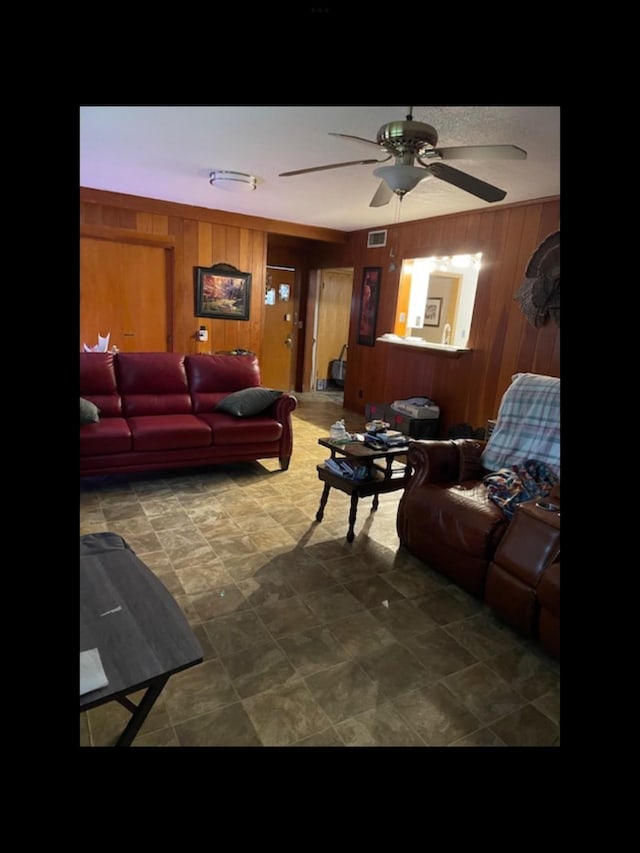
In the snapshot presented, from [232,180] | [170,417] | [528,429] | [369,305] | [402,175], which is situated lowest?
[170,417]

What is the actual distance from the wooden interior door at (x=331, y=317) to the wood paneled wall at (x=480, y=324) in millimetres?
1518

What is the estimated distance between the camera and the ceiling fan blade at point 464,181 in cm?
220

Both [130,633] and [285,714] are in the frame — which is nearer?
[130,633]

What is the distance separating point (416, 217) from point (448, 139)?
7.98 feet

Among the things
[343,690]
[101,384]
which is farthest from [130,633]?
[101,384]

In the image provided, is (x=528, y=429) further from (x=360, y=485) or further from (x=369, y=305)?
(x=369, y=305)

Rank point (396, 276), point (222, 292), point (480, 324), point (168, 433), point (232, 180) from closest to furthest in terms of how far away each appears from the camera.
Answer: point (168, 433) → point (232, 180) → point (480, 324) → point (396, 276) → point (222, 292)

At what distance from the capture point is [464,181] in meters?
2.31

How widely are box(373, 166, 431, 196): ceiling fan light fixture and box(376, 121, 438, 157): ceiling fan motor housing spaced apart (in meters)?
0.11

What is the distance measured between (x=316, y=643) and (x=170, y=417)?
2325 millimetres

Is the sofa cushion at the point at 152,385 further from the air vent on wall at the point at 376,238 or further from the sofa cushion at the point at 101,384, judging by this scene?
the air vent on wall at the point at 376,238
